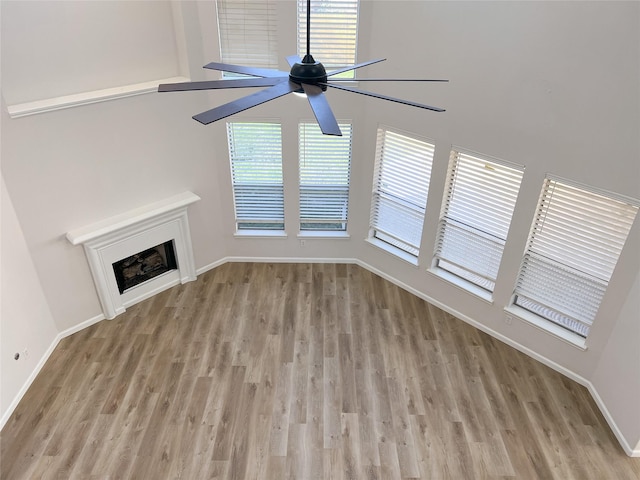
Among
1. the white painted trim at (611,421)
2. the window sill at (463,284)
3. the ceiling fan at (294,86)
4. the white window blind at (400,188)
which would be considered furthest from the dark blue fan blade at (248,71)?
the white painted trim at (611,421)

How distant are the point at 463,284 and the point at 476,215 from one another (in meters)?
1.02

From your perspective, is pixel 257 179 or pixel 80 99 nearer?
pixel 80 99

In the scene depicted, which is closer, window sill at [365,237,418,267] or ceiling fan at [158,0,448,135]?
ceiling fan at [158,0,448,135]

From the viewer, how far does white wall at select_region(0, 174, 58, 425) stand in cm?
497

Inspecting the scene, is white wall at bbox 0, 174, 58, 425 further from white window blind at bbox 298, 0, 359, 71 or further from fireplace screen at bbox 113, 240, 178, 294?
white window blind at bbox 298, 0, 359, 71

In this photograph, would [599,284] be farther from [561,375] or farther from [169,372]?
[169,372]

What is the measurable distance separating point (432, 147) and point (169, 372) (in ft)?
13.6

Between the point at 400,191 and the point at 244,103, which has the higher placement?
the point at 244,103

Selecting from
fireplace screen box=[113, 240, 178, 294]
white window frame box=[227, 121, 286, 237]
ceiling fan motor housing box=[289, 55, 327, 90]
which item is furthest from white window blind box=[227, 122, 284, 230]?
ceiling fan motor housing box=[289, 55, 327, 90]

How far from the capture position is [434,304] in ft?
22.3

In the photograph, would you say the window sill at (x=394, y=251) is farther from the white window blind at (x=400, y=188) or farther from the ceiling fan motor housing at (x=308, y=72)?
the ceiling fan motor housing at (x=308, y=72)

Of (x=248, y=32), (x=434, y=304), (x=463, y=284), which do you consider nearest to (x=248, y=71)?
(x=248, y=32)

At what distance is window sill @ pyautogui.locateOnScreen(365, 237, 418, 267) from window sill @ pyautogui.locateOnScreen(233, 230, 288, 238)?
51.5 inches

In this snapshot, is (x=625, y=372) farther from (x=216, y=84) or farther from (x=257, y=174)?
(x=257, y=174)
